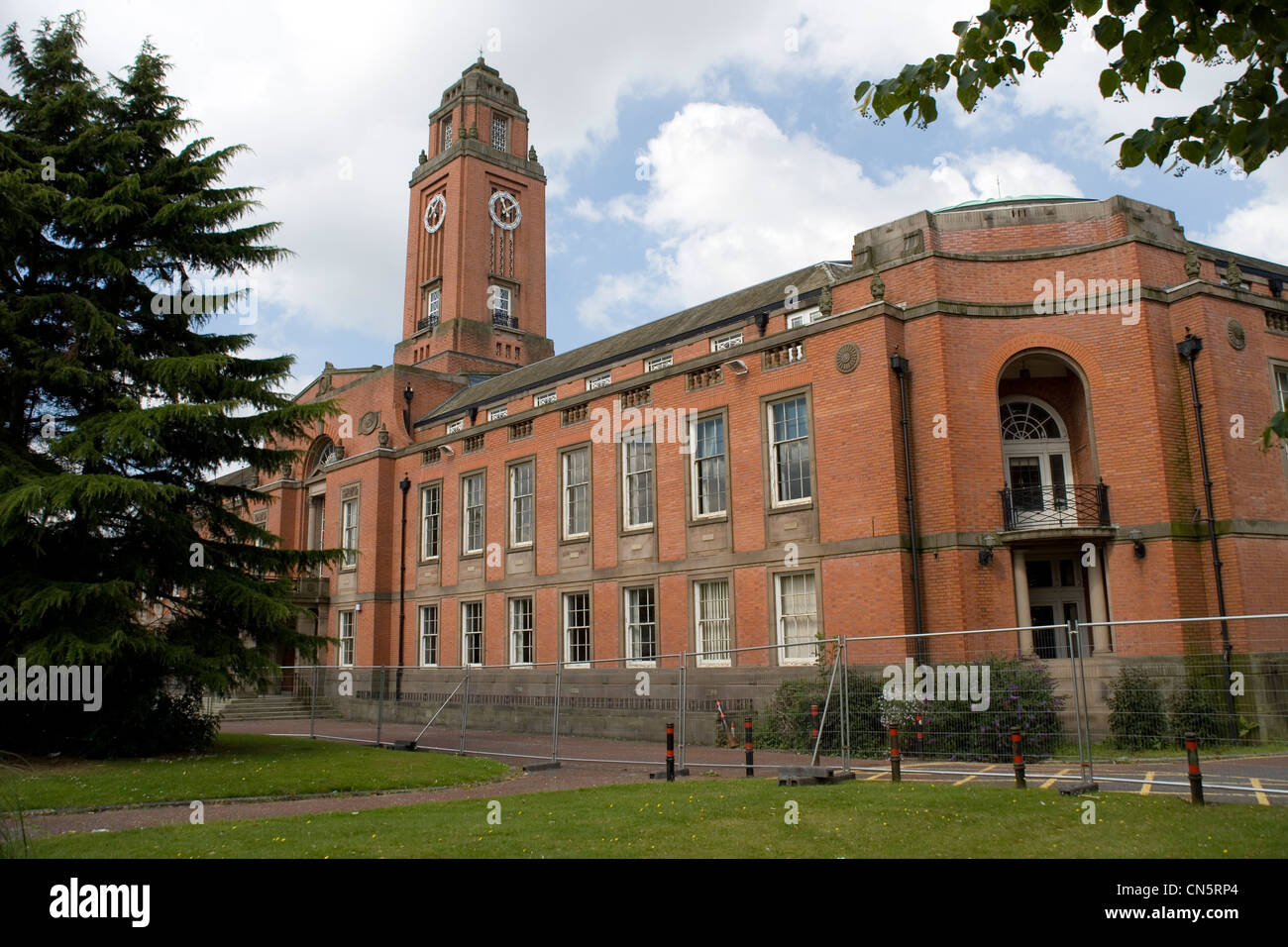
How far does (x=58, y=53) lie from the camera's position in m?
20.0

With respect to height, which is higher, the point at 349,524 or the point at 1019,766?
the point at 349,524

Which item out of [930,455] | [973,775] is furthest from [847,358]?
[973,775]

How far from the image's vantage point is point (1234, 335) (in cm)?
2091

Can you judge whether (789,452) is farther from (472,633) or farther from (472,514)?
(472,633)

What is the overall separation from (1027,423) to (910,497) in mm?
4426

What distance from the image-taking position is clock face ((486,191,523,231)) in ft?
169

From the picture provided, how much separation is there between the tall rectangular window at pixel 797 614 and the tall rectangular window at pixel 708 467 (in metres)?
2.88

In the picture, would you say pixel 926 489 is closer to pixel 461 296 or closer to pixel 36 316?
pixel 36 316

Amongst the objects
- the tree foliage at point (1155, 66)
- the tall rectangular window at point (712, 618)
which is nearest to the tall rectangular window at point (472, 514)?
the tall rectangular window at point (712, 618)

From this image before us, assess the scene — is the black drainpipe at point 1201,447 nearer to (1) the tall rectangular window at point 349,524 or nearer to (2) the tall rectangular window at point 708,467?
(2) the tall rectangular window at point 708,467

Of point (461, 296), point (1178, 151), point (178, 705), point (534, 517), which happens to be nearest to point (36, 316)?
point (178, 705)

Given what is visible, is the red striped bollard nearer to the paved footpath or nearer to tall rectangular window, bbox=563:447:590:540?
the paved footpath

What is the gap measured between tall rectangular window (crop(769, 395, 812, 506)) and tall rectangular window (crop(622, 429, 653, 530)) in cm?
429

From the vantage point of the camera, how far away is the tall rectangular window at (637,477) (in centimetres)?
2666
